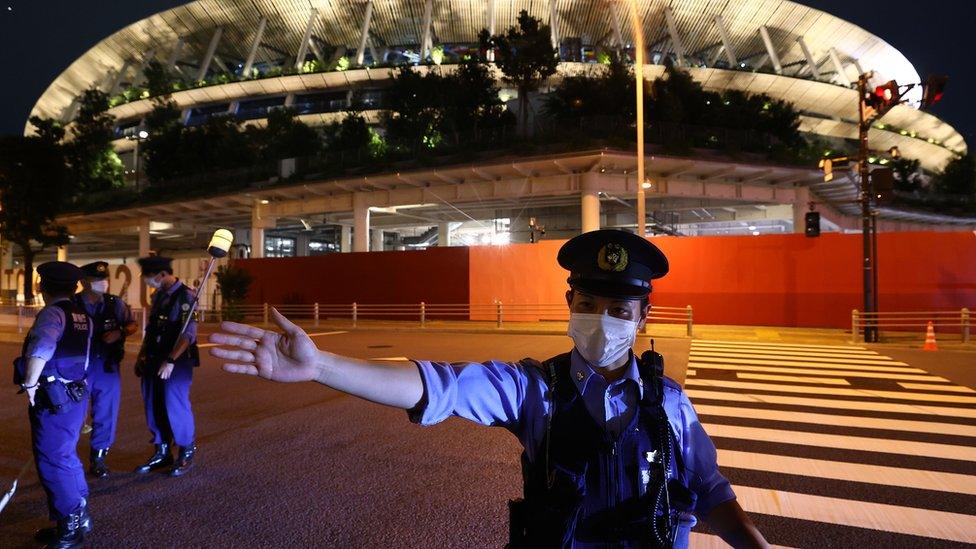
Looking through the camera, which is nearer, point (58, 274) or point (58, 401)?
point (58, 401)

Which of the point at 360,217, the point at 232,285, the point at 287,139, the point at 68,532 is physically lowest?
the point at 68,532

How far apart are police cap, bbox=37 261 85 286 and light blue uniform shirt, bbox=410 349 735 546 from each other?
3970mm

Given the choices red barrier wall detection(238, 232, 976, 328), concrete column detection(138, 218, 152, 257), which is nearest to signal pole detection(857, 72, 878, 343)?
red barrier wall detection(238, 232, 976, 328)

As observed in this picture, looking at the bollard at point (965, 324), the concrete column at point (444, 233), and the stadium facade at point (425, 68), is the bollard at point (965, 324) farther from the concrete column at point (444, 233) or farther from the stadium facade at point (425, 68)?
the concrete column at point (444, 233)

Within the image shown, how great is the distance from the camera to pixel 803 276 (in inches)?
744

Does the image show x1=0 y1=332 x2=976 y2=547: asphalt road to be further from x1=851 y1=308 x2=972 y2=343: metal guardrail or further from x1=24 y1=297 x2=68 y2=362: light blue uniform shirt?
x1=851 y1=308 x2=972 y2=343: metal guardrail

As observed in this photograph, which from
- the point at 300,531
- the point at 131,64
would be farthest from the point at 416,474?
the point at 131,64

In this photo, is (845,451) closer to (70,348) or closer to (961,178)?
(70,348)

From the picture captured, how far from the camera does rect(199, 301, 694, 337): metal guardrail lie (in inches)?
804

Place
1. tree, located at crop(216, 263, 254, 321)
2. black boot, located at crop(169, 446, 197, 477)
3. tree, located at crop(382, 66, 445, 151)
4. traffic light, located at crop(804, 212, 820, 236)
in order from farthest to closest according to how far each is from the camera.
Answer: tree, located at crop(382, 66, 445, 151)
tree, located at crop(216, 263, 254, 321)
traffic light, located at crop(804, 212, 820, 236)
black boot, located at crop(169, 446, 197, 477)

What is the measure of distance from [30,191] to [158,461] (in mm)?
42612

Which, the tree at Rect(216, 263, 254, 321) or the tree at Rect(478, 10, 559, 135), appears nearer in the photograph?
the tree at Rect(216, 263, 254, 321)

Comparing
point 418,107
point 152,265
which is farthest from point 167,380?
point 418,107

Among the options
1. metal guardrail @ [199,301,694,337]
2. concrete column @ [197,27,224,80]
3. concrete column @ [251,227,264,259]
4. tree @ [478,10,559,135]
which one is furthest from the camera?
concrete column @ [197,27,224,80]
